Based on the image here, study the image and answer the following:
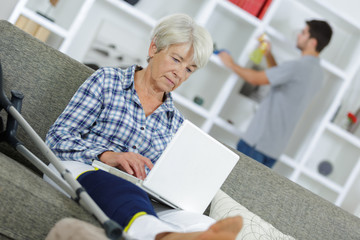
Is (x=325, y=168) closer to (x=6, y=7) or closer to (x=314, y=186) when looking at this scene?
(x=314, y=186)

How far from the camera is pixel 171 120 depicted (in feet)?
6.70

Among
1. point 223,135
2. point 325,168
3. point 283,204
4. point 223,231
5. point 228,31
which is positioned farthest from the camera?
point 325,168

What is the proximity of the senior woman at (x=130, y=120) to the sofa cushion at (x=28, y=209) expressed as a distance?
4.2 inches

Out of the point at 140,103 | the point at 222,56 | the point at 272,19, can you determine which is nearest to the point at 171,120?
the point at 140,103

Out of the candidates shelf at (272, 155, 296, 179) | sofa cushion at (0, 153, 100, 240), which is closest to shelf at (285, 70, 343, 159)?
shelf at (272, 155, 296, 179)

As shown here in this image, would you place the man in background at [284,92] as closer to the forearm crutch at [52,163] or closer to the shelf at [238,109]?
the shelf at [238,109]

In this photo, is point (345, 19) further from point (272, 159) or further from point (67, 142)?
point (67, 142)

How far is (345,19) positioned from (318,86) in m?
0.71

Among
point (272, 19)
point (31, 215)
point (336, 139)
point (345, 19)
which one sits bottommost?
point (31, 215)

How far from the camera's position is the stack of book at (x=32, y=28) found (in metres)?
3.69

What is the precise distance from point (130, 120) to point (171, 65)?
284 mm

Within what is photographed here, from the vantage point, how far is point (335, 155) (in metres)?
4.62

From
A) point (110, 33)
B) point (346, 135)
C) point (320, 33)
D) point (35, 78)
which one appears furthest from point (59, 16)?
point (346, 135)

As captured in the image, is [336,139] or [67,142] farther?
[336,139]
